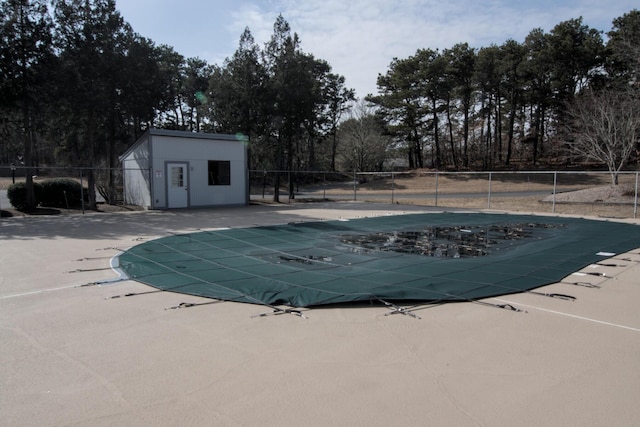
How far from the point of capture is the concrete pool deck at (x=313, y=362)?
276cm

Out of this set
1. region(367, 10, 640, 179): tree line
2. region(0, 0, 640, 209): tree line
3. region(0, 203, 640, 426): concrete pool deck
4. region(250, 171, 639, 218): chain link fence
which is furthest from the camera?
region(367, 10, 640, 179): tree line

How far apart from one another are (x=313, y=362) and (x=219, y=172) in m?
17.6

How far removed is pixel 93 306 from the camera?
514cm

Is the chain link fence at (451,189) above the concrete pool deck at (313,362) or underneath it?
above

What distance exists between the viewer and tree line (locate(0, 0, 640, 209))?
56.1 ft

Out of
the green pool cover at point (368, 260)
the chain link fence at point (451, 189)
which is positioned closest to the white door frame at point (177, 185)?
the chain link fence at point (451, 189)

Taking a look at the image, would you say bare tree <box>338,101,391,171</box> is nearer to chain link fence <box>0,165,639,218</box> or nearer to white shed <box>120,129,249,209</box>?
chain link fence <box>0,165,639,218</box>

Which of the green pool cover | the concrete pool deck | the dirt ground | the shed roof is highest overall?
the shed roof

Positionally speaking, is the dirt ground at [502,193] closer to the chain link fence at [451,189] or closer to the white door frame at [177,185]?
the chain link fence at [451,189]

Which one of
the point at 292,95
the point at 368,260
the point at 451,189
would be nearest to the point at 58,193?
the point at 292,95

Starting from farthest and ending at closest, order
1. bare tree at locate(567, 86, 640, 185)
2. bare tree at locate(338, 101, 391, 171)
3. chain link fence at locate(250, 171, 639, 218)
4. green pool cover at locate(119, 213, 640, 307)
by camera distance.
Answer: bare tree at locate(338, 101, 391, 171) < bare tree at locate(567, 86, 640, 185) < chain link fence at locate(250, 171, 639, 218) < green pool cover at locate(119, 213, 640, 307)

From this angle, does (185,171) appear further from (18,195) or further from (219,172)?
(18,195)

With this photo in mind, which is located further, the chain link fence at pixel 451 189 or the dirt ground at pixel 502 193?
the chain link fence at pixel 451 189

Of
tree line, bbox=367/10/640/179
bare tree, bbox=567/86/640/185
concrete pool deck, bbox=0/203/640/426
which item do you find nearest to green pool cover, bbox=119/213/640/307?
concrete pool deck, bbox=0/203/640/426
